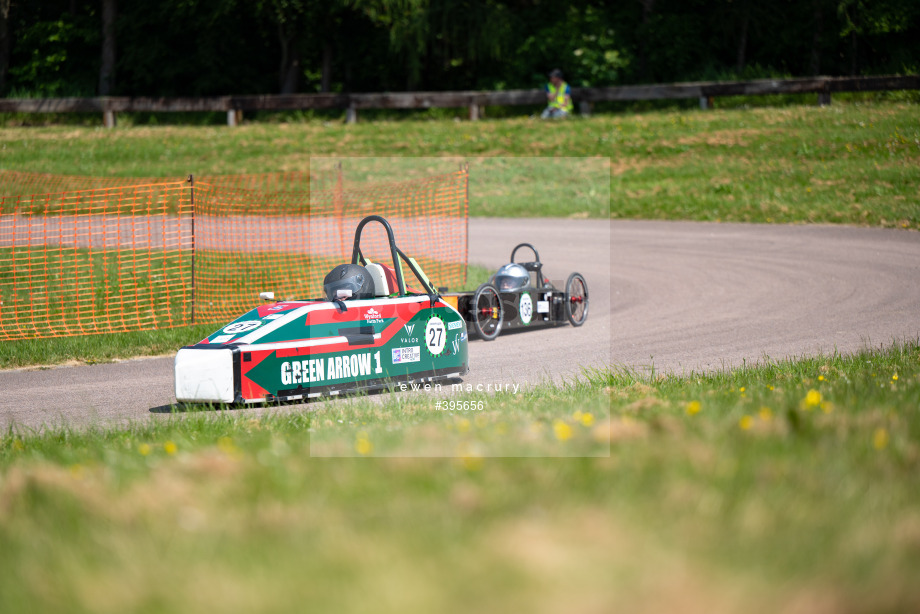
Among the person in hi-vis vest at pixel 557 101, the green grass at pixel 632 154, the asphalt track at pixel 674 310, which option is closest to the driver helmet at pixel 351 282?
the asphalt track at pixel 674 310

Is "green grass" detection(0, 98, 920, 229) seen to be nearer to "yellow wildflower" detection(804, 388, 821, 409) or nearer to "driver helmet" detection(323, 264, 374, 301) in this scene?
"driver helmet" detection(323, 264, 374, 301)

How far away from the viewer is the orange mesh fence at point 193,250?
13211 mm

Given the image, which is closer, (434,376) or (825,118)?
(434,376)

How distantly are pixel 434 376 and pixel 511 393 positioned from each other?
1.14 meters

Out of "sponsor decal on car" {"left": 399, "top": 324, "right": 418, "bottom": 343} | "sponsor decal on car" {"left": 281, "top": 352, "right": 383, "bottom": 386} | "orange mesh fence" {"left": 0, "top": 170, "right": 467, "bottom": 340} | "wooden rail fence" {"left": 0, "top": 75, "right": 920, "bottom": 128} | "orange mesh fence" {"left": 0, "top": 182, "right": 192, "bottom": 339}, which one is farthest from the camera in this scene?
"wooden rail fence" {"left": 0, "top": 75, "right": 920, "bottom": 128}

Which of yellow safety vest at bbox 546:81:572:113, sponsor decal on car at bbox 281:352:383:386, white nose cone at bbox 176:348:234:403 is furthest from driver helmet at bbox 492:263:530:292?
yellow safety vest at bbox 546:81:572:113

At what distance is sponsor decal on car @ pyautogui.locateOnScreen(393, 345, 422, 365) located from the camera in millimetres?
8688

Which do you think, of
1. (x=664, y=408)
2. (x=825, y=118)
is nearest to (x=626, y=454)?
(x=664, y=408)

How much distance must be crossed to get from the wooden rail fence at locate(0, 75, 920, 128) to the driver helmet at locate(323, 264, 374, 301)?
25.2 meters

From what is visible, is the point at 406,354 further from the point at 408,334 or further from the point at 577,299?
the point at 577,299

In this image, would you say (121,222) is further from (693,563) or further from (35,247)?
(693,563)

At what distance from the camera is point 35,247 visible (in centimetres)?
1755

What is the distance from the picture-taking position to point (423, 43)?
1486 inches

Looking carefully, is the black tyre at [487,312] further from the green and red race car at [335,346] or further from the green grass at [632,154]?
the green grass at [632,154]
